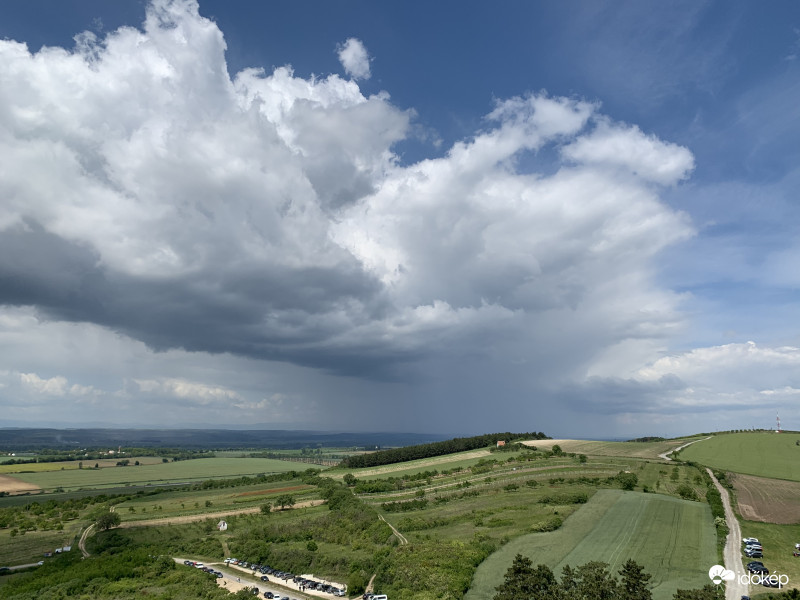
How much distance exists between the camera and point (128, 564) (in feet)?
283

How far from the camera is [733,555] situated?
233 feet

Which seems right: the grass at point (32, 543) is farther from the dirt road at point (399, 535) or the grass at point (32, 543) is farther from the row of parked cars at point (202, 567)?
the dirt road at point (399, 535)

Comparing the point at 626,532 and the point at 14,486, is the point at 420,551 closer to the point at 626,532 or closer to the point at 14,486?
the point at 626,532

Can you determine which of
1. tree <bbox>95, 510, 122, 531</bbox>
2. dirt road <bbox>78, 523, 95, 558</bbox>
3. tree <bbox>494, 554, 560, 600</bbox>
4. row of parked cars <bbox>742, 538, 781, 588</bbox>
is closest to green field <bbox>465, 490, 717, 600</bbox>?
row of parked cars <bbox>742, 538, 781, 588</bbox>

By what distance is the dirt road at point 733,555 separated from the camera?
5762 cm

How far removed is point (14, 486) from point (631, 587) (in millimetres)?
222922

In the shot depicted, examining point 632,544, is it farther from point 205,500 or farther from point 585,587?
point 205,500

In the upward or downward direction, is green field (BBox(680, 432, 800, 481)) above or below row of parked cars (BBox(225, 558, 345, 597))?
above

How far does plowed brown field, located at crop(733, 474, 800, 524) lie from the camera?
9331 centimetres

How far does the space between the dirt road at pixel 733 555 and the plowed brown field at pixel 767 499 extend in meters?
3.07

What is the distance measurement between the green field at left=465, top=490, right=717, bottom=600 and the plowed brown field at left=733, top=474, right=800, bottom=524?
888cm

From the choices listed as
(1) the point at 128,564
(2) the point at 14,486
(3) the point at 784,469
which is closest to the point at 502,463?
(3) the point at 784,469

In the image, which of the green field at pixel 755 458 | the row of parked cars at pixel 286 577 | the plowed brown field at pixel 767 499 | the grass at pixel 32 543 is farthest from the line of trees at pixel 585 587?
the green field at pixel 755 458

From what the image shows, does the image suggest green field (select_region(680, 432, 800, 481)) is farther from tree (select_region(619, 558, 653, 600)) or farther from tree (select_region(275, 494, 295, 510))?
tree (select_region(275, 494, 295, 510))
